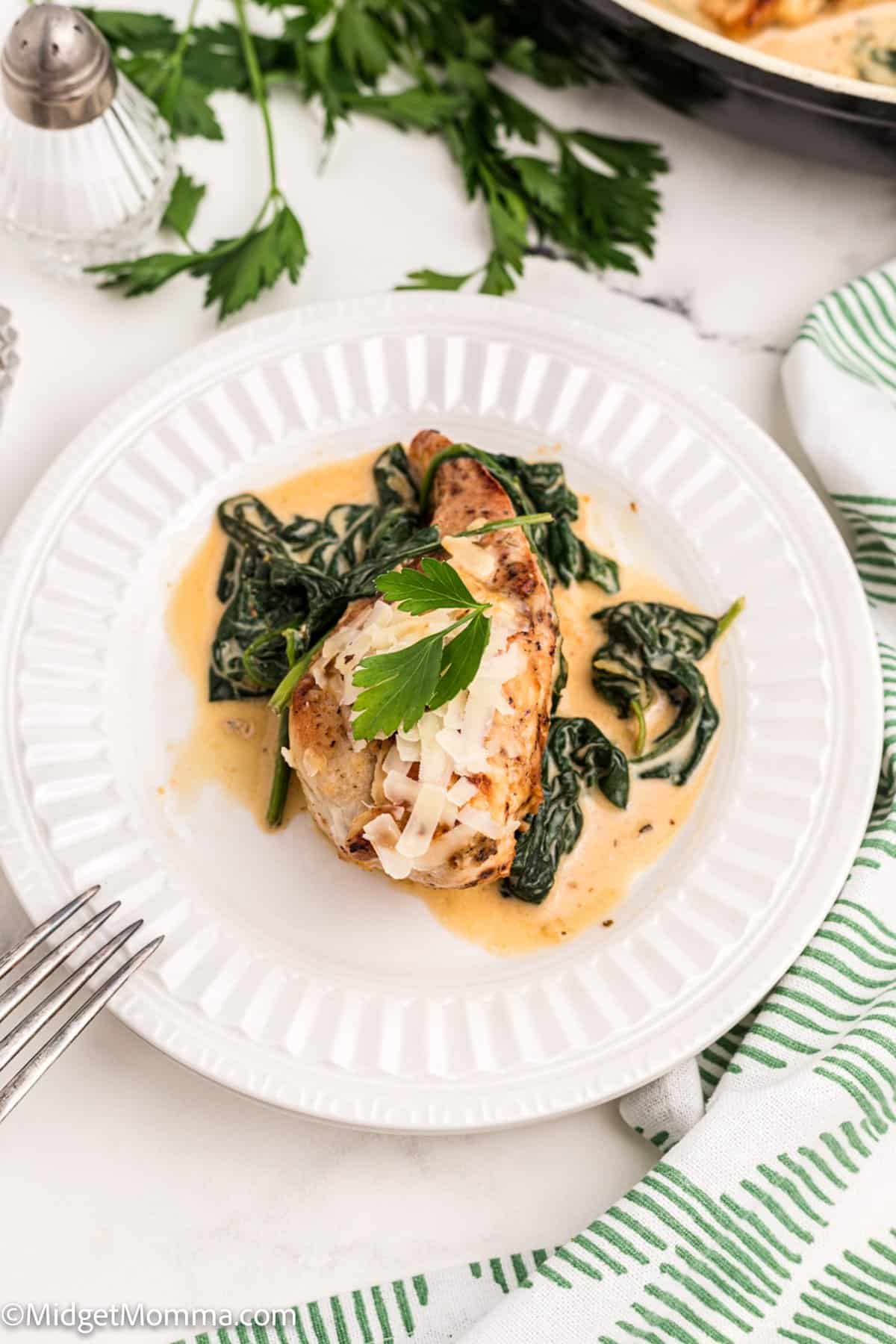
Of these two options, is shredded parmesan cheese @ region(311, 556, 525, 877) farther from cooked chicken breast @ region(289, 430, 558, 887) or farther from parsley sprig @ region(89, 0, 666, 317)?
parsley sprig @ region(89, 0, 666, 317)

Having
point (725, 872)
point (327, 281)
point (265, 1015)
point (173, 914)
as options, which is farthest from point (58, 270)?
point (725, 872)

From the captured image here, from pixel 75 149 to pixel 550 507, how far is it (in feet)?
6.35

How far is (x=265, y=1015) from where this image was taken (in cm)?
339

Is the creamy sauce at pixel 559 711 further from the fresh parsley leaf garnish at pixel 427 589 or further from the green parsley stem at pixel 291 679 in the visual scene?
the fresh parsley leaf garnish at pixel 427 589

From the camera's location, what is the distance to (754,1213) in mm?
3344

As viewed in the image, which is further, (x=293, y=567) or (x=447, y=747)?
(x=293, y=567)

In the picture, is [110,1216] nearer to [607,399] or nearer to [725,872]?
[725,872]

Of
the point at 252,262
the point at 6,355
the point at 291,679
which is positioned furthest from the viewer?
the point at 252,262

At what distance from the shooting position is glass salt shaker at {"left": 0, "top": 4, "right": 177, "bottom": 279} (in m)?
3.93

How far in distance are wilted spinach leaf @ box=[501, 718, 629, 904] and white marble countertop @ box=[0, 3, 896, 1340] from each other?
65 centimetres

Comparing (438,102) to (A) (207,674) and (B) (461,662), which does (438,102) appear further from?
(B) (461,662)

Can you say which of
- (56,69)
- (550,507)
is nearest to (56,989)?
(550,507)

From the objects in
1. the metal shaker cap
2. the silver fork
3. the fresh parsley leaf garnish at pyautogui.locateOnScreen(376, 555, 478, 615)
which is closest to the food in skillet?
the fresh parsley leaf garnish at pyautogui.locateOnScreen(376, 555, 478, 615)

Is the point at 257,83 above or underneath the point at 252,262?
above
